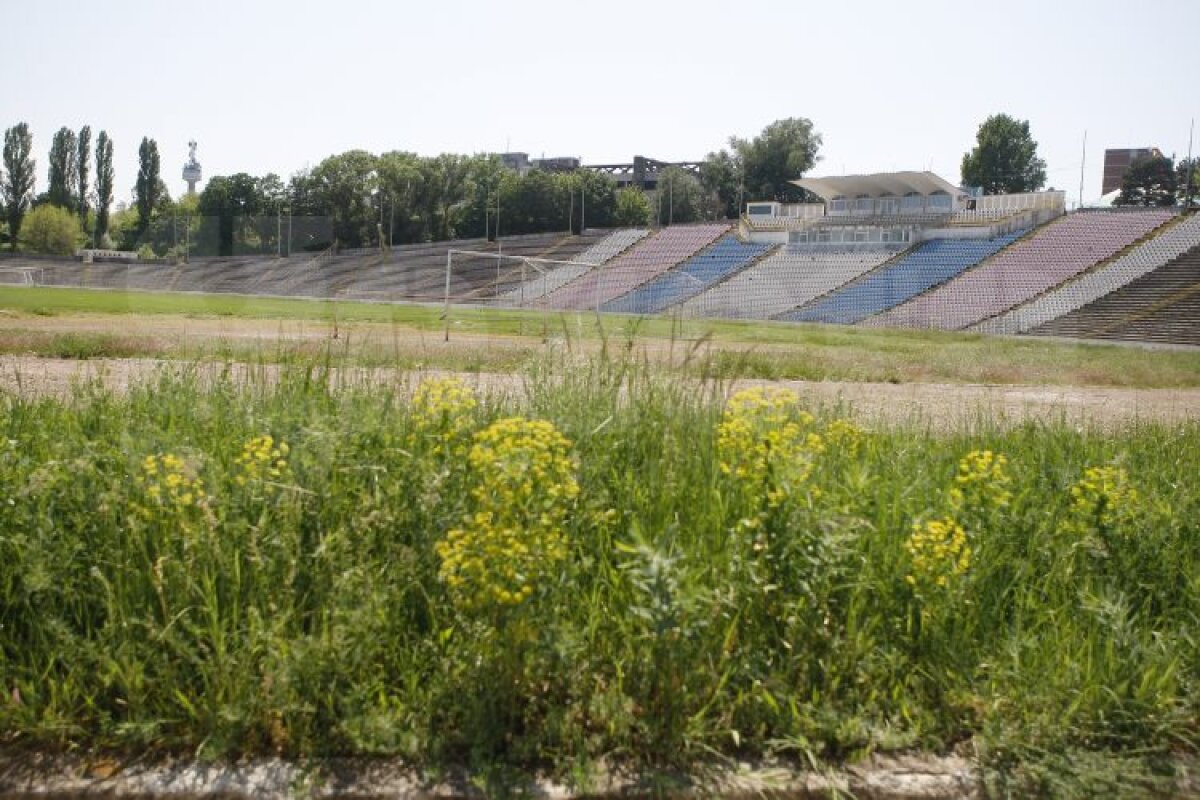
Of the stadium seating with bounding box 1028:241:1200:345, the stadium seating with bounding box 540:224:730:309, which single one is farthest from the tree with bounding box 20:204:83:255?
the stadium seating with bounding box 1028:241:1200:345

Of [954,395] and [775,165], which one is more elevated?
[775,165]

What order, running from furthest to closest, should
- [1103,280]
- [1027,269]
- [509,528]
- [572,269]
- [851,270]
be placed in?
[572,269], [851,270], [1027,269], [1103,280], [509,528]

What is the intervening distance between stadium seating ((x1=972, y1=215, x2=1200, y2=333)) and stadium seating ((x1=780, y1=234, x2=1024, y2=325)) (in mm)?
4891

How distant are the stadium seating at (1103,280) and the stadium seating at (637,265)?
52.5ft

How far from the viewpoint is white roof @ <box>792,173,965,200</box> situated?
5425 centimetres

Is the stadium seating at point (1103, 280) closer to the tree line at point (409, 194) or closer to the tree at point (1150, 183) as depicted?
the tree line at point (409, 194)

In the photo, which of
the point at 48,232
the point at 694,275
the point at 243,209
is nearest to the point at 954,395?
the point at 243,209

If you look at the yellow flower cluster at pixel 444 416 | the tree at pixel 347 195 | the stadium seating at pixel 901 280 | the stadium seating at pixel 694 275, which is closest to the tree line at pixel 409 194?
the tree at pixel 347 195

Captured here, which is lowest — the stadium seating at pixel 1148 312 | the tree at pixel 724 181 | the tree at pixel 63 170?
the stadium seating at pixel 1148 312

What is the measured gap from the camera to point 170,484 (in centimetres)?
319

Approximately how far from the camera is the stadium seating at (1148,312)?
120ft

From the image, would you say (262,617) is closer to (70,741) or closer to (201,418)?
(70,741)

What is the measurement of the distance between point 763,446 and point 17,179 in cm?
6162

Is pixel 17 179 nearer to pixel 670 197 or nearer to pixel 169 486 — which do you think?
pixel 670 197
